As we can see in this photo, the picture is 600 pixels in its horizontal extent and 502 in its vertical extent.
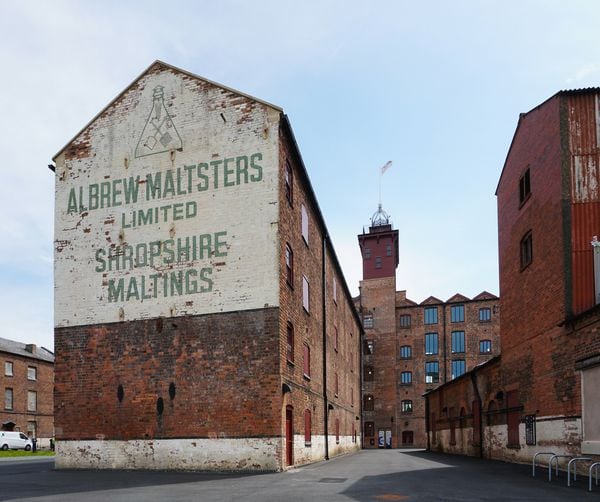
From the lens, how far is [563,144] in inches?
691

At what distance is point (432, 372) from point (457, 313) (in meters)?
6.30

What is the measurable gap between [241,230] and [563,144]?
396 inches

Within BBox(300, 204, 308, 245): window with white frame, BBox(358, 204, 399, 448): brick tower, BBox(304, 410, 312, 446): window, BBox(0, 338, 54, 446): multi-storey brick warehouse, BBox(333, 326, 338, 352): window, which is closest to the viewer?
BBox(304, 410, 312, 446): window

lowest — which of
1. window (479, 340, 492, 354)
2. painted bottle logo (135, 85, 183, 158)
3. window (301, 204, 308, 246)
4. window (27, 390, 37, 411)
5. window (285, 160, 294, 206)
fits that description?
window (27, 390, 37, 411)

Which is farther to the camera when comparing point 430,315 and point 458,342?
point 430,315

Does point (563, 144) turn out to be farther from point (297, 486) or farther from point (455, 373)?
point (455, 373)

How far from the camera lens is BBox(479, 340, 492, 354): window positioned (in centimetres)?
5628

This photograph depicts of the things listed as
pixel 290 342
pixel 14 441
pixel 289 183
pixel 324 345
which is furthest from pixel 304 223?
pixel 14 441

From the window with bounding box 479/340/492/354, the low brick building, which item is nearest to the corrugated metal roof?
the low brick building

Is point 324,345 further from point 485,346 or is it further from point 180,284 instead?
point 485,346

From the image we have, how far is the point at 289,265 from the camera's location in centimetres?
1928

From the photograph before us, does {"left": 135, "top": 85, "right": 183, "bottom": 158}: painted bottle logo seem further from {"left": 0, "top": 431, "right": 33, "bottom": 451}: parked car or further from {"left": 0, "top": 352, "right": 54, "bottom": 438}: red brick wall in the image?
{"left": 0, "top": 352, "right": 54, "bottom": 438}: red brick wall

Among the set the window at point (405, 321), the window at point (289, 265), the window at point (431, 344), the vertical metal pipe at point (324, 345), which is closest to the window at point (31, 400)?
the vertical metal pipe at point (324, 345)

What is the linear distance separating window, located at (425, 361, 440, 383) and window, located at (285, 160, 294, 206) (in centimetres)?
4100
